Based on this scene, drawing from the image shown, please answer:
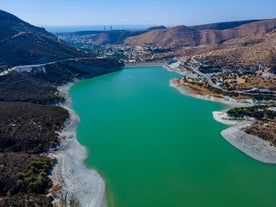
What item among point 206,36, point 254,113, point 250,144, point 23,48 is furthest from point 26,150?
point 206,36

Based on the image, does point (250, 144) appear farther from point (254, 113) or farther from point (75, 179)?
point (75, 179)

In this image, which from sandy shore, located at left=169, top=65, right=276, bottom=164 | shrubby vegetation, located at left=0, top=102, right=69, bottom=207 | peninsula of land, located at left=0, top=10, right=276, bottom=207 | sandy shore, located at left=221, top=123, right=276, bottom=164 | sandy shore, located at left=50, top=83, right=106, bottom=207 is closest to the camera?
shrubby vegetation, located at left=0, top=102, right=69, bottom=207

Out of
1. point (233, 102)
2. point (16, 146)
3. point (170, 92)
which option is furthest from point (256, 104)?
point (16, 146)

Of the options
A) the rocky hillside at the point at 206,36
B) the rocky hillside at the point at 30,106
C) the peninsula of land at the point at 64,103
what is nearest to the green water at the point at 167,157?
the peninsula of land at the point at 64,103

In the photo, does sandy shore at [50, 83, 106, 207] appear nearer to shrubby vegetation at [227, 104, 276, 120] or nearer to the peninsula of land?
the peninsula of land

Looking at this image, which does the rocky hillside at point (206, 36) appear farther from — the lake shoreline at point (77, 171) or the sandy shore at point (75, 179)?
the sandy shore at point (75, 179)

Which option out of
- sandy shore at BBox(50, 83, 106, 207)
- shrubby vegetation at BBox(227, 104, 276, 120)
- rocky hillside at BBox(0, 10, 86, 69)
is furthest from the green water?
rocky hillside at BBox(0, 10, 86, 69)
